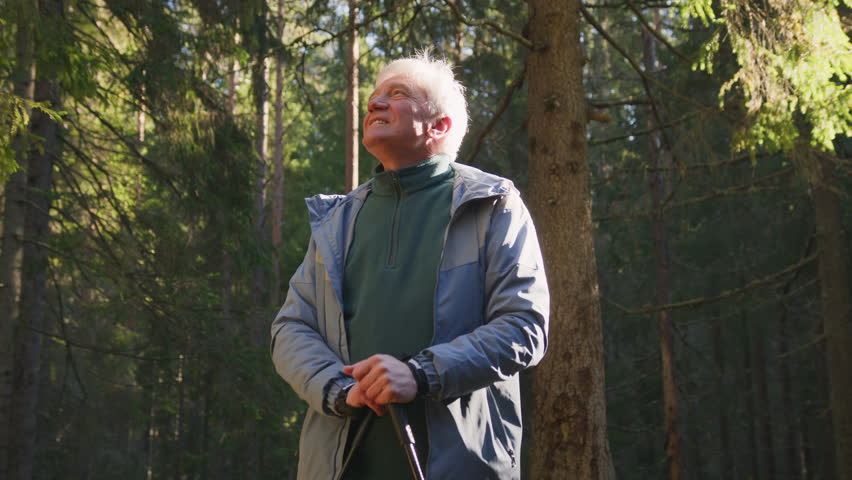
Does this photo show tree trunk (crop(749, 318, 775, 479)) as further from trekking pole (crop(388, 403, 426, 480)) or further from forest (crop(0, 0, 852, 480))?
trekking pole (crop(388, 403, 426, 480))

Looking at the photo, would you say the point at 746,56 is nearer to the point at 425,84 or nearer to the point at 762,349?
the point at 425,84

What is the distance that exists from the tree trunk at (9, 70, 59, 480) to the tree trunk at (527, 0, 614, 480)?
222 inches

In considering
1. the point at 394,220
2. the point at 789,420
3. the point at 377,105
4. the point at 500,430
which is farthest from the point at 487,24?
the point at 789,420

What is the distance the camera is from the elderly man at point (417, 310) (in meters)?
1.95

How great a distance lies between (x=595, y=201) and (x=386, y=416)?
58.3 ft

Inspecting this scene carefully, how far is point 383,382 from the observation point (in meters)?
1.83

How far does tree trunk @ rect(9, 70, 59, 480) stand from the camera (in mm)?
8742

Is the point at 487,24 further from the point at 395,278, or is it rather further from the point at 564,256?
the point at 395,278

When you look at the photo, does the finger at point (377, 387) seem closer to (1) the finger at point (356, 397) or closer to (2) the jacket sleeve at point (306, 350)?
(1) the finger at point (356, 397)

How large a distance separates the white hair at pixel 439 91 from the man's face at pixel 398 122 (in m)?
0.03

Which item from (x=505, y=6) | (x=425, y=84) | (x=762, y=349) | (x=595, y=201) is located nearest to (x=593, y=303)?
(x=425, y=84)

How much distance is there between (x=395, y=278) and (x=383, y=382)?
425mm

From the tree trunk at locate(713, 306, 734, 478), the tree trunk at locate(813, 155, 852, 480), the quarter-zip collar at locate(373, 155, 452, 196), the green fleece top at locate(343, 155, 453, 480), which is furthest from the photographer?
the tree trunk at locate(713, 306, 734, 478)

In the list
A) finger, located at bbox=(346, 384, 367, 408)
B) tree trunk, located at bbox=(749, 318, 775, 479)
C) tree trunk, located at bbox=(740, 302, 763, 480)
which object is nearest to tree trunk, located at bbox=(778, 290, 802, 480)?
tree trunk, located at bbox=(749, 318, 775, 479)
